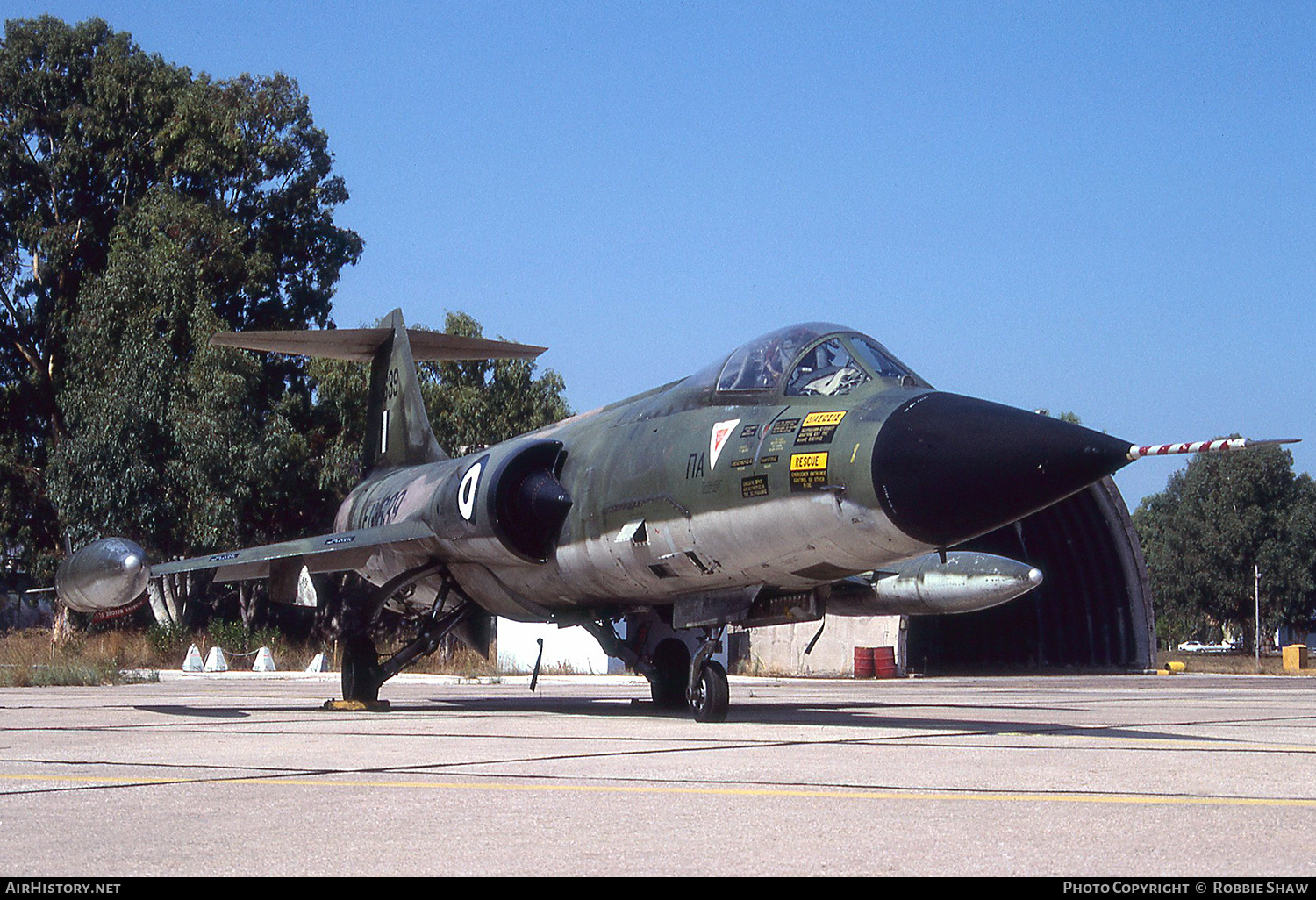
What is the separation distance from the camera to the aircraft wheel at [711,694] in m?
9.65

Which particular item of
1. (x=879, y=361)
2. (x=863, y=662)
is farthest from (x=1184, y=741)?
(x=863, y=662)

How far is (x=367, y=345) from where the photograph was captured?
16719 millimetres

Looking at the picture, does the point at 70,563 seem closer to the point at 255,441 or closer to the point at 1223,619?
the point at 255,441

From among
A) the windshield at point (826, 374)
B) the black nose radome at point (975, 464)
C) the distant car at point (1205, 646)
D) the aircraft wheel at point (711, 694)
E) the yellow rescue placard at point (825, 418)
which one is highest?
the windshield at point (826, 374)

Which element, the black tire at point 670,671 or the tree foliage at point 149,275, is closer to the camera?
the black tire at point 670,671

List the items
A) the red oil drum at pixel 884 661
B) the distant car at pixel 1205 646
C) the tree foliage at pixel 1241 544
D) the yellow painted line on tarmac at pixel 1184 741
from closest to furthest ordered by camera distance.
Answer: the yellow painted line on tarmac at pixel 1184 741
the red oil drum at pixel 884 661
the tree foliage at pixel 1241 544
the distant car at pixel 1205 646

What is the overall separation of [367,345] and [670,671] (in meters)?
6.87

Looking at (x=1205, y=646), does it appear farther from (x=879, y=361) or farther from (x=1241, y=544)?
(x=879, y=361)

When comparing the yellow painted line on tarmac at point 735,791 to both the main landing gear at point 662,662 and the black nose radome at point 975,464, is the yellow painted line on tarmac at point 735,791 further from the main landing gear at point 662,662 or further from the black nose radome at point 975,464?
the main landing gear at point 662,662

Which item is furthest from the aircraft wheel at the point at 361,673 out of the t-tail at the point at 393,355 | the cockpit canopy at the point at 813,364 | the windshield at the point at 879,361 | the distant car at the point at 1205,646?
the distant car at the point at 1205,646

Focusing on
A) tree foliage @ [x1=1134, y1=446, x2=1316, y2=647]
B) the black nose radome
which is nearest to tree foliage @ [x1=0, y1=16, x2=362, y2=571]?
the black nose radome

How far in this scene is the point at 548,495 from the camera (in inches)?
436

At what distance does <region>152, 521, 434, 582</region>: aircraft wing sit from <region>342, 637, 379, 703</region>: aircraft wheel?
2.76 ft

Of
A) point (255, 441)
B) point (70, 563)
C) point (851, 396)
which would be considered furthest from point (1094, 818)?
point (255, 441)
